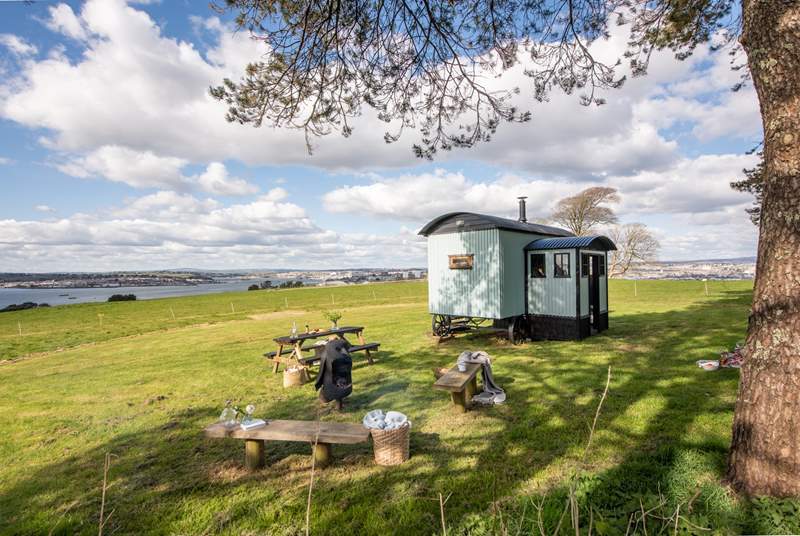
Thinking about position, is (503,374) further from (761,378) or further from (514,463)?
(761,378)

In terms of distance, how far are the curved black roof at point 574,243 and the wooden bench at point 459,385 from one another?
678cm

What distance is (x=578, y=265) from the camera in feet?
40.3

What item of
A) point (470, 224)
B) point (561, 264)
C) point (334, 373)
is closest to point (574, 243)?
point (561, 264)

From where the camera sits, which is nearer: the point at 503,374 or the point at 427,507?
the point at 427,507

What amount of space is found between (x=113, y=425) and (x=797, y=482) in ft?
31.1

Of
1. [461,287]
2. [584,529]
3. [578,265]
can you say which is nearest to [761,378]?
[584,529]

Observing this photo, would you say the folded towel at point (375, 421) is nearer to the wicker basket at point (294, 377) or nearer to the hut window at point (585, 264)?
the wicker basket at point (294, 377)

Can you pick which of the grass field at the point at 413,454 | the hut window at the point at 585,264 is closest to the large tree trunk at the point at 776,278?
the grass field at the point at 413,454

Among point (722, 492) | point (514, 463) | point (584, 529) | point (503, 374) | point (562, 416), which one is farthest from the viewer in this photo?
point (503, 374)

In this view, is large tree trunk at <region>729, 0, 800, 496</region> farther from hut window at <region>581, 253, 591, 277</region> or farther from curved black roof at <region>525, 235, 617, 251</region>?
hut window at <region>581, 253, 591, 277</region>

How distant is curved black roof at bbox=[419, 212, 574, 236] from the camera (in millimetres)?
12516

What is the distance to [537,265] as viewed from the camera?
13344mm

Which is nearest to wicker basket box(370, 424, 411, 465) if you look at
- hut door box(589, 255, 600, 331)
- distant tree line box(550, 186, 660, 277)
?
hut door box(589, 255, 600, 331)

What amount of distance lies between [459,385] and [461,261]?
7082mm
